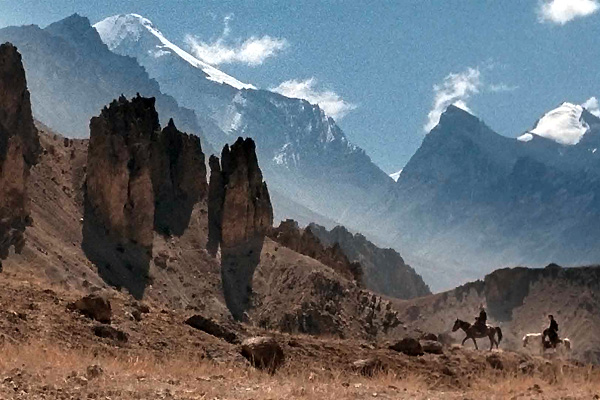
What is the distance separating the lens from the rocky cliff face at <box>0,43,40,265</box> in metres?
55.9

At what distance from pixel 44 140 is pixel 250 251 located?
1047 inches

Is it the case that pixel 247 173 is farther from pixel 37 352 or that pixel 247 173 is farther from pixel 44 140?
pixel 37 352

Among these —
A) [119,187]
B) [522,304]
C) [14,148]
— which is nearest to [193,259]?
[119,187]

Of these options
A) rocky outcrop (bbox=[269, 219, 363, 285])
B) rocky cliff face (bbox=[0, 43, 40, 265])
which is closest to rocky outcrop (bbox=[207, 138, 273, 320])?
rocky outcrop (bbox=[269, 219, 363, 285])

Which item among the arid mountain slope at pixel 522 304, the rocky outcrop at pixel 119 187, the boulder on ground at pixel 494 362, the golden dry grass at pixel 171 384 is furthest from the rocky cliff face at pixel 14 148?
the arid mountain slope at pixel 522 304

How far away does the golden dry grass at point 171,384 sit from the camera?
984 centimetres

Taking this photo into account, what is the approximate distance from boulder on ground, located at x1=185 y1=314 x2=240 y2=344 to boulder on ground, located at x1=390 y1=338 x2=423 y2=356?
622cm

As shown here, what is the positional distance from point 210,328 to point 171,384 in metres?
10.5

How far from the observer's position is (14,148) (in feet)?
199

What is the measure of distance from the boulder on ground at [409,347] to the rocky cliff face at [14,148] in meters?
36.0

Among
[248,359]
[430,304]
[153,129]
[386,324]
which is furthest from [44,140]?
[430,304]

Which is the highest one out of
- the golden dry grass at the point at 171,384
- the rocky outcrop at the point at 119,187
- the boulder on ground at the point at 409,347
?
the rocky outcrop at the point at 119,187

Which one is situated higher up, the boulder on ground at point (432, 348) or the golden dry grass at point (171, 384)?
the boulder on ground at point (432, 348)

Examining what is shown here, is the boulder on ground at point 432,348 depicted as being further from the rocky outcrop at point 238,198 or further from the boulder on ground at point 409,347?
the rocky outcrop at point 238,198
